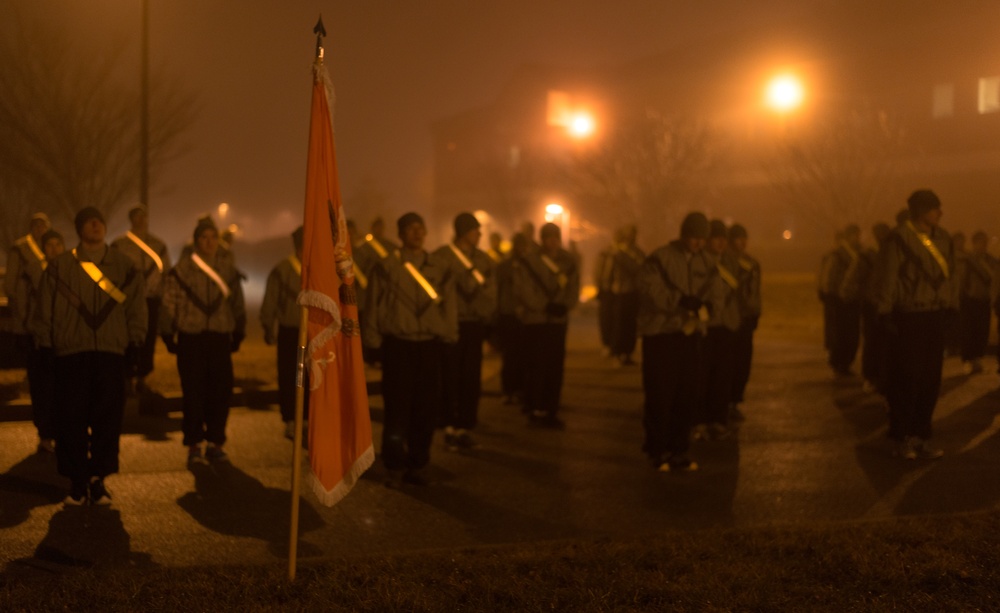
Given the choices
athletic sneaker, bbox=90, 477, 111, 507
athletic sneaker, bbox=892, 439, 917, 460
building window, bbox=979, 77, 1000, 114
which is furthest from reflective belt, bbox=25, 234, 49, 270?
building window, bbox=979, 77, 1000, 114

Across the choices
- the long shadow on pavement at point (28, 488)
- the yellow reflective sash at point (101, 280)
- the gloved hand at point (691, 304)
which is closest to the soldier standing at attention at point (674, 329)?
the gloved hand at point (691, 304)

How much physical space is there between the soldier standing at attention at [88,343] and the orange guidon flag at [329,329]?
2.39 m

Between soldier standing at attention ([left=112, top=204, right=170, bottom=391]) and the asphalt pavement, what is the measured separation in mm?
998

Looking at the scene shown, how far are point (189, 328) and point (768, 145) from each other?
3926cm

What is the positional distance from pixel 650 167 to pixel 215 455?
112 ft

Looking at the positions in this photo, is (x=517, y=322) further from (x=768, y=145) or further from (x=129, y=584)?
(x=768, y=145)

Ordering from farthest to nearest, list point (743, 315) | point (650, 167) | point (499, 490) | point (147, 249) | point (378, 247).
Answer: point (650, 167), point (378, 247), point (147, 249), point (743, 315), point (499, 490)

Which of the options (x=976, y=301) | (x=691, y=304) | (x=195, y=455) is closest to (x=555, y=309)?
(x=691, y=304)

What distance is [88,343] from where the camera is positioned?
300 inches

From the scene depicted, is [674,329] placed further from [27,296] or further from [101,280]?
[27,296]

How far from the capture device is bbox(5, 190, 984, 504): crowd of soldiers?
773cm

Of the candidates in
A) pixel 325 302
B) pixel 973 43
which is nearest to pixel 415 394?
pixel 325 302

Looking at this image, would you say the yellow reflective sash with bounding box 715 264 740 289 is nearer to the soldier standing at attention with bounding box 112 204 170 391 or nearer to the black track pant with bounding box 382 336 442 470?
the black track pant with bounding box 382 336 442 470

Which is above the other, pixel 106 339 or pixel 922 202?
pixel 922 202
